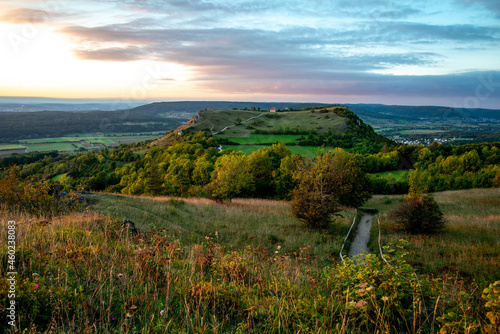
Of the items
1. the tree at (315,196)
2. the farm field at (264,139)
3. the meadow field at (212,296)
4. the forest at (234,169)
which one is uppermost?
the farm field at (264,139)

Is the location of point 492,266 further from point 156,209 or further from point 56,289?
point 156,209

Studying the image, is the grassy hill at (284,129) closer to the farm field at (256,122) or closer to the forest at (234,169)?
the farm field at (256,122)

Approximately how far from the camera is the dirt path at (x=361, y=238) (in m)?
13.2

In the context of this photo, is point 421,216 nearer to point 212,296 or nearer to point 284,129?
point 212,296

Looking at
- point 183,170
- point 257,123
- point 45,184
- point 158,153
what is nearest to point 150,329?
point 45,184

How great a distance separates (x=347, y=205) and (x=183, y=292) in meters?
27.6

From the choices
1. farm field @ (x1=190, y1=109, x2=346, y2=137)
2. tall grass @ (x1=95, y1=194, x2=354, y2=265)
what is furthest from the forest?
farm field @ (x1=190, y1=109, x2=346, y2=137)

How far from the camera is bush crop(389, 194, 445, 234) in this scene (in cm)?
1546

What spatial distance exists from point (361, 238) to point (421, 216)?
12.0 feet

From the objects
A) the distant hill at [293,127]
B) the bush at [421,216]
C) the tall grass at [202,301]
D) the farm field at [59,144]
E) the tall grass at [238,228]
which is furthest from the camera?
the distant hill at [293,127]

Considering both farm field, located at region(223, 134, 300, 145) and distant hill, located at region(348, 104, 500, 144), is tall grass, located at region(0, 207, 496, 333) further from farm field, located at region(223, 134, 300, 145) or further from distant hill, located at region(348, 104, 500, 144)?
distant hill, located at region(348, 104, 500, 144)

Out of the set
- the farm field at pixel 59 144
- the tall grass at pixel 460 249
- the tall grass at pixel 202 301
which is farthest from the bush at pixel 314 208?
the farm field at pixel 59 144

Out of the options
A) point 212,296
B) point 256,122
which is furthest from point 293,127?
point 212,296

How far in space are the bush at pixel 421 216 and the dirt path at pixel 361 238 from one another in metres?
2.37
